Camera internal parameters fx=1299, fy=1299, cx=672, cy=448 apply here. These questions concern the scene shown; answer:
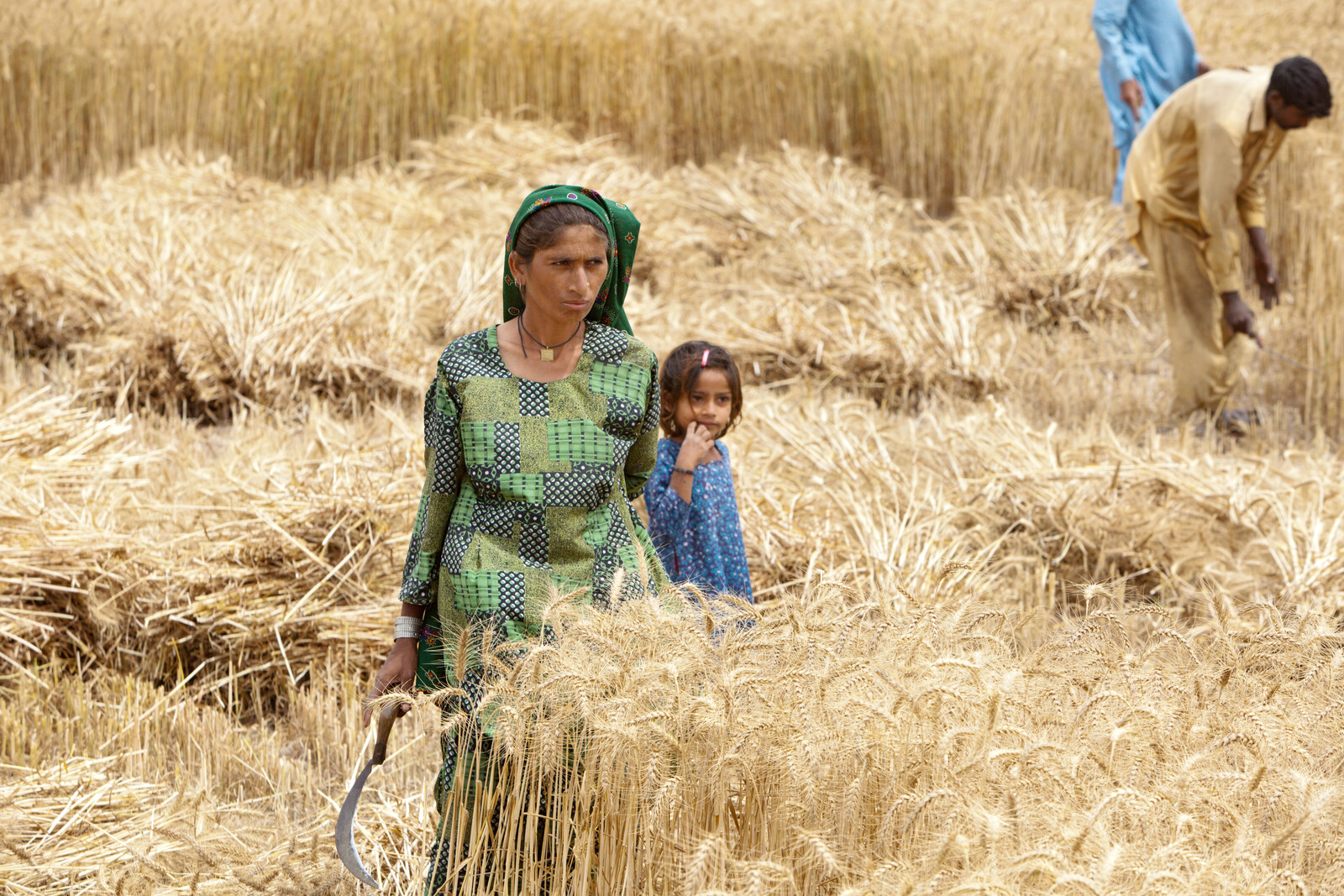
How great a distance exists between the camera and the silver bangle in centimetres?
199

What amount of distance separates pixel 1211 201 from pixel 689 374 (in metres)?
2.69

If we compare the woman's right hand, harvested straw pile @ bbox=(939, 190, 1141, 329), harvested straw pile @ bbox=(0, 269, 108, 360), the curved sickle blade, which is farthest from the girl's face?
harvested straw pile @ bbox=(939, 190, 1141, 329)

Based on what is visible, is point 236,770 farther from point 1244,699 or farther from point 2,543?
point 1244,699

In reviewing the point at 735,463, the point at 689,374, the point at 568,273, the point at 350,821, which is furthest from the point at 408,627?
the point at 735,463

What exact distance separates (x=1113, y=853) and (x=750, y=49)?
25.1ft

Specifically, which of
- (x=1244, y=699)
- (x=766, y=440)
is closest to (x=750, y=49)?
(x=766, y=440)

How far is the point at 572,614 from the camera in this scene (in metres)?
1.72

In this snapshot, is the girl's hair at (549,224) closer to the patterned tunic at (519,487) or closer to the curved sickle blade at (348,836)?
the patterned tunic at (519,487)

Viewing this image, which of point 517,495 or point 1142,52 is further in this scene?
point 1142,52

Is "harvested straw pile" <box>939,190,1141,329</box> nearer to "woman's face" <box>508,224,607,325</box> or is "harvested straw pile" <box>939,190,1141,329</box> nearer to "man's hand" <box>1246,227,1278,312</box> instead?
"man's hand" <box>1246,227,1278,312</box>

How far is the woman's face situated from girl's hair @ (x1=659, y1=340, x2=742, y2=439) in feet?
2.35

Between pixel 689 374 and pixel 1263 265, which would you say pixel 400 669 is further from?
pixel 1263 265

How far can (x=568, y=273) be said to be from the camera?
6.16 ft

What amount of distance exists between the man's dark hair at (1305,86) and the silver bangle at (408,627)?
354 centimetres
